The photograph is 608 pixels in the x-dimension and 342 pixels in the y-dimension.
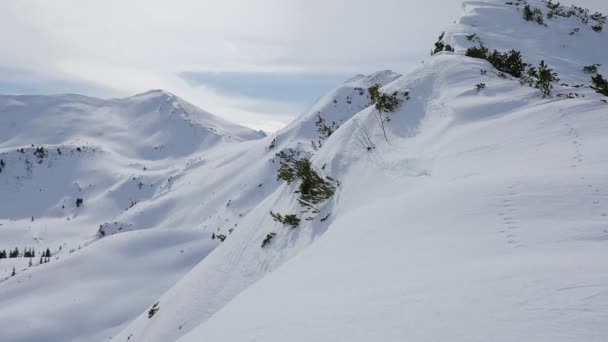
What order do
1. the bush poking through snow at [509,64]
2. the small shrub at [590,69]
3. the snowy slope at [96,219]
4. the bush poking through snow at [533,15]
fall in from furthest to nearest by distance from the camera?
the snowy slope at [96,219] → the bush poking through snow at [533,15] → the small shrub at [590,69] → the bush poking through snow at [509,64]

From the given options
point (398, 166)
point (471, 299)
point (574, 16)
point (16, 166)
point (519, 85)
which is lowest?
point (16, 166)

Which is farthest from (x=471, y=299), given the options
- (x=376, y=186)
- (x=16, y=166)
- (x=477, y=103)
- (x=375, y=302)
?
(x=16, y=166)

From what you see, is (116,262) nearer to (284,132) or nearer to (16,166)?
(284,132)

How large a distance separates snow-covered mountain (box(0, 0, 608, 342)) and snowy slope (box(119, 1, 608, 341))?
0.02 m

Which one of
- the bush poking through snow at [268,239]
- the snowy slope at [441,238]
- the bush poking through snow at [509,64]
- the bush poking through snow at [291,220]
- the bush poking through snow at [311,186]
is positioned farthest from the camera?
the bush poking through snow at [509,64]

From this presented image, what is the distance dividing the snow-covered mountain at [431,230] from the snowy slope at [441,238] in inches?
0.9

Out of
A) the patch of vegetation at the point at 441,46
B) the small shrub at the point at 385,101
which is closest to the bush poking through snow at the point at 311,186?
the small shrub at the point at 385,101

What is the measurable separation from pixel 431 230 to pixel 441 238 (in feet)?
0.96

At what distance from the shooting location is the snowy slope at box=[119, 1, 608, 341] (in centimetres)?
251

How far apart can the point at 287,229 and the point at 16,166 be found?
641 ft

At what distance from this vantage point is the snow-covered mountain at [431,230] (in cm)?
266

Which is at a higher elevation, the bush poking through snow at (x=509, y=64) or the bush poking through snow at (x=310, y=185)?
the bush poking through snow at (x=509, y=64)

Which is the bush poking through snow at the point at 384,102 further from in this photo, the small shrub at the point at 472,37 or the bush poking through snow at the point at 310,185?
the small shrub at the point at 472,37

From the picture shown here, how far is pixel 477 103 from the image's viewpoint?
8648 millimetres
